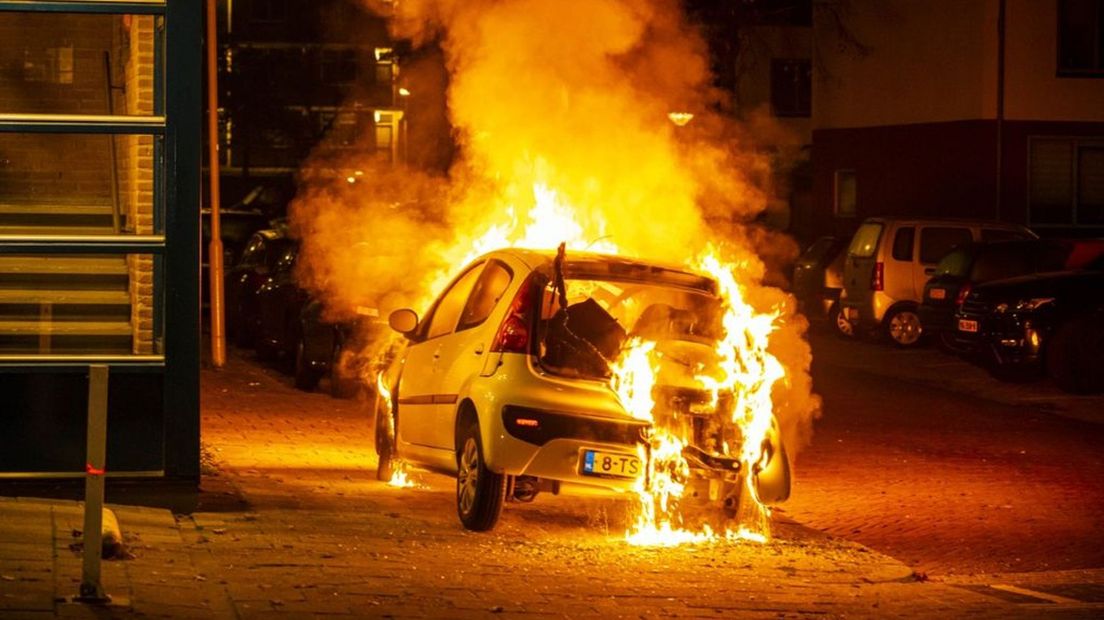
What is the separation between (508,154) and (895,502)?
4569 mm

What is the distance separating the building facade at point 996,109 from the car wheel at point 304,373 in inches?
713

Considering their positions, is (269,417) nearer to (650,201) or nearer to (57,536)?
(650,201)

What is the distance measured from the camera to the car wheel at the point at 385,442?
11664 mm

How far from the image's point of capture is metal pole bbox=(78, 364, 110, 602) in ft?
24.3

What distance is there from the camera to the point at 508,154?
47.7ft

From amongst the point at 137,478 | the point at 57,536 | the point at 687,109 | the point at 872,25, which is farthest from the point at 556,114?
the point at 872,25

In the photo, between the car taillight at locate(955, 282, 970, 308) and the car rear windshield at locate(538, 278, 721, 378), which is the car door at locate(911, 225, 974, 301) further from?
the car rear windshield at locate(538, 278, 721, 378)

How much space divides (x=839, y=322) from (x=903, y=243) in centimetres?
216

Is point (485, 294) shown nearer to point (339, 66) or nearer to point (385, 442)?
point (385, 442)

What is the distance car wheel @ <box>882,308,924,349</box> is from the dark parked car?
8846 millimetres

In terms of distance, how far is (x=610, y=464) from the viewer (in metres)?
9.48

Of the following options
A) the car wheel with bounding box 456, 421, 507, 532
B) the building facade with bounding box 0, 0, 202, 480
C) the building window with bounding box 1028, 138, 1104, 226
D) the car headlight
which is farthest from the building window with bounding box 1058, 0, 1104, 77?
the car wheel with bounding box 456, 421, 507, 532

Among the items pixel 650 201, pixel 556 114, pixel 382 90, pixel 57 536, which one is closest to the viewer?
pixel 57 536

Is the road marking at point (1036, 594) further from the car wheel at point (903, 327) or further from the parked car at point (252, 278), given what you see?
the car wheel at point (903, 327)
